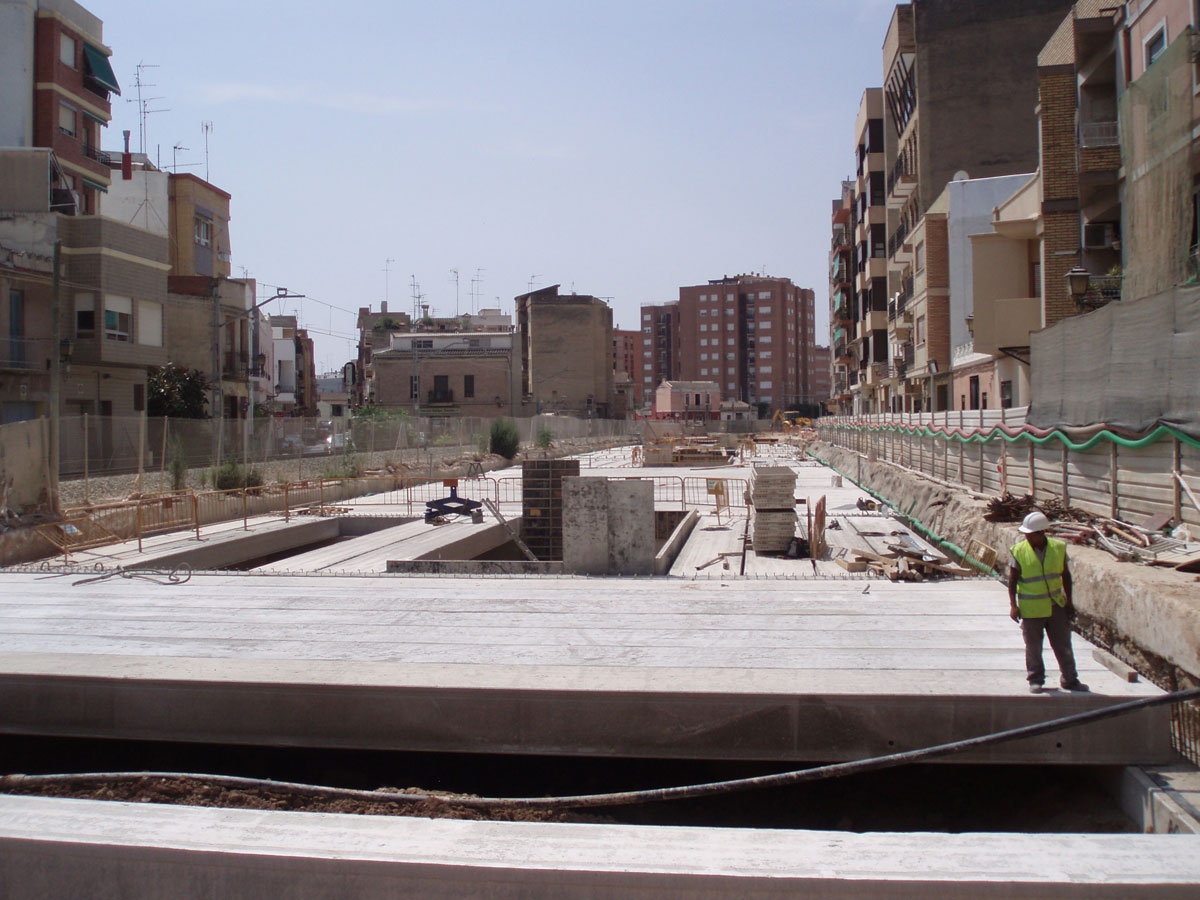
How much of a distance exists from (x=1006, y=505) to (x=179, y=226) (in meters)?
45.4

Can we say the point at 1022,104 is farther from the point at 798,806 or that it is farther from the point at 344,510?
the point at 798,806

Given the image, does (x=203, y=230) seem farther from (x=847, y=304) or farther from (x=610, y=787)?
(x=610, y=787)

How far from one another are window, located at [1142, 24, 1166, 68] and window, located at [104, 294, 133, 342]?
97.5 ft

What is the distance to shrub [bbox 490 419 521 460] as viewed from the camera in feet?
157

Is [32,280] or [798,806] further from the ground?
[32,280]

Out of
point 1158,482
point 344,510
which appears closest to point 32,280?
point 344,510

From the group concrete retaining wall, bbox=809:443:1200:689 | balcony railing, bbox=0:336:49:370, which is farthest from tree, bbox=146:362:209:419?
concrete retaining wall, bbox=809:443:1200:689

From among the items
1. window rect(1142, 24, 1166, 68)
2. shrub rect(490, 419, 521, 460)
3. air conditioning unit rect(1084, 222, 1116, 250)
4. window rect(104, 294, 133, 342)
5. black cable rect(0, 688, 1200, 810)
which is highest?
window rect(1142, 24, 1166, 68)

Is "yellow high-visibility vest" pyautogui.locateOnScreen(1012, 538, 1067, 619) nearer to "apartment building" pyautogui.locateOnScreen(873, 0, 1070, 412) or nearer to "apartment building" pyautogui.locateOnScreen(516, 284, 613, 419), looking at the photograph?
"apartment building" pyautogui.locateOnScreen(873, 0, 1070, 412)

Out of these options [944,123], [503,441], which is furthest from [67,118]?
[944,123]

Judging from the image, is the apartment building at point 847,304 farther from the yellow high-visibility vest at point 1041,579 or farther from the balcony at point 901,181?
the yellow high-visibility vest at point 1041,579

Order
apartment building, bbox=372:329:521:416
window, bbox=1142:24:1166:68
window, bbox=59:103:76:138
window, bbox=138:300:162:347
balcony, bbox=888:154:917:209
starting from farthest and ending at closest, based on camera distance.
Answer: apartment building, bbox=372:329:521:416 → balcony, bbox=888:154:917:209 → window, bbox=59:103:76:138 → window, bbox=138:300:162:347 → window, bbox=1142:24:1166:68

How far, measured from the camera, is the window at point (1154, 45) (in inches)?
805

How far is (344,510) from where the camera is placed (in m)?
23.8
